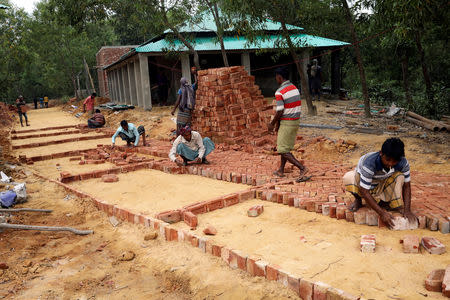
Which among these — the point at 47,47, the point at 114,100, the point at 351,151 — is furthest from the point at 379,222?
the point at 47,47

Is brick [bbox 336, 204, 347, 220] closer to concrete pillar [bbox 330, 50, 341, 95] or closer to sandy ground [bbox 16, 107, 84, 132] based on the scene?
concrete pillar [bbox 330, 50, 341, 95]

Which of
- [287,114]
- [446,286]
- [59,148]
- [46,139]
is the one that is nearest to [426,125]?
[287,114]

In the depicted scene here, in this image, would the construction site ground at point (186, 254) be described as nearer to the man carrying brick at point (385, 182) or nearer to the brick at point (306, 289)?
the brick at point (306, 289)

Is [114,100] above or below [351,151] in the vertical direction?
above

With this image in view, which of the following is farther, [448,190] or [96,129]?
[96,129]

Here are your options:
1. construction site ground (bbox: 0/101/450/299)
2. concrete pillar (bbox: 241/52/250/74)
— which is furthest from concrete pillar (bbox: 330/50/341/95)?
construction site ground (bbox: 0/101/450/299)

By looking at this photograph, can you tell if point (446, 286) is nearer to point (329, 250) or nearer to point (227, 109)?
point (329, 250)

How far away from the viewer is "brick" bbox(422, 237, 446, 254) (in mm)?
3004

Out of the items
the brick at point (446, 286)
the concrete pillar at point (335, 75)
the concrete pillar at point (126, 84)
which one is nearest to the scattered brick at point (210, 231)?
the brick at point (446, 286)

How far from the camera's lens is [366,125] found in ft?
33.2

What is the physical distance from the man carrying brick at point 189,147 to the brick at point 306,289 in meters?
4.40

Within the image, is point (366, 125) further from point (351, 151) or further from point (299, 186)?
point (299, 186)

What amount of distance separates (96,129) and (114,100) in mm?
13035

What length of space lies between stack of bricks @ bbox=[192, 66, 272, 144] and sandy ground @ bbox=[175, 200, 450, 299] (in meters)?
5.08
